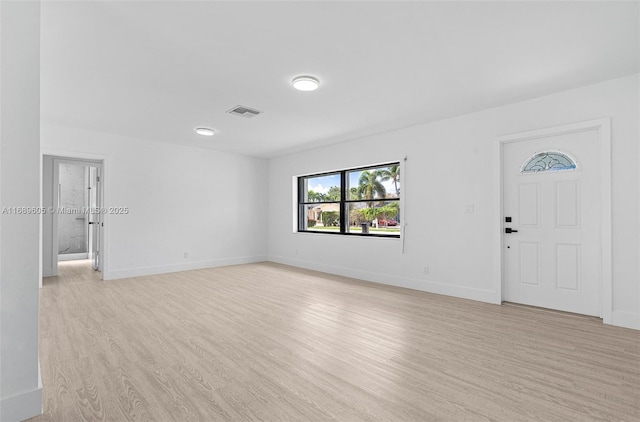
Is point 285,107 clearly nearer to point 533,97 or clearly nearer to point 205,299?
point 205,299

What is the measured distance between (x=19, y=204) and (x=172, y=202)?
15.5ft

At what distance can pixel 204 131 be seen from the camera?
526 cm

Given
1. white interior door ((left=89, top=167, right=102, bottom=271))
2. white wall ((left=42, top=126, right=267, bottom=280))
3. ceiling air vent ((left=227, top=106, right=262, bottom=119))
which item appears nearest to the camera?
ceiling air vent ((left=227, top=106, right=262, bottom=119))

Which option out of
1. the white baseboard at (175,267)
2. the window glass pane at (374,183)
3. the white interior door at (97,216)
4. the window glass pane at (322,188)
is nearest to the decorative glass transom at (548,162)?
the window glass pane at (374,183)

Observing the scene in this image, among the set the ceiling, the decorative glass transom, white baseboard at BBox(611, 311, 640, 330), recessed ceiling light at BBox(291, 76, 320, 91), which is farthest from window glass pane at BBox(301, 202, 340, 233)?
white baseboard at BBox(611, 311, 640, 330)

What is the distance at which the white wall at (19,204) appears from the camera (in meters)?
1.62

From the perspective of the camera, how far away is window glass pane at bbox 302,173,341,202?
6.41m

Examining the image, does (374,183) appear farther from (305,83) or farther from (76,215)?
(76,215)

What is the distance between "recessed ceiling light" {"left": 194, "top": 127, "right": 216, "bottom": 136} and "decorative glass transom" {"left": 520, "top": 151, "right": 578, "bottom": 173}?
4.72m

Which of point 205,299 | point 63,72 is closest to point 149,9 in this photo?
point 63,72

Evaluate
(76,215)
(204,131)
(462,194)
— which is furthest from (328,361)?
(76,215)

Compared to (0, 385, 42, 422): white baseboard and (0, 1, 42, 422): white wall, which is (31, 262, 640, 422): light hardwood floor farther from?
(0, 1, 42, 422): white wall

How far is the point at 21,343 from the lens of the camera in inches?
65.7

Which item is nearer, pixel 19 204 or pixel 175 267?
pixel 19 204
